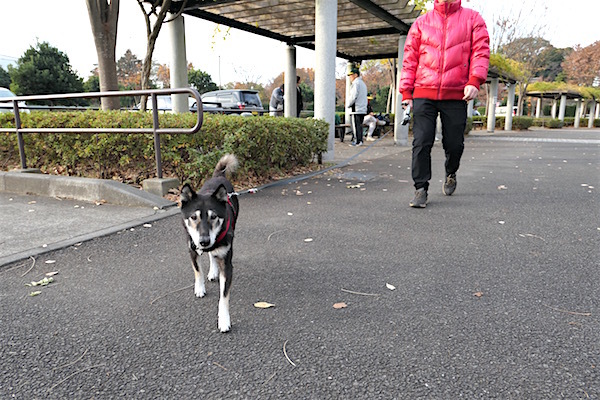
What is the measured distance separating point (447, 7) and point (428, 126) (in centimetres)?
127

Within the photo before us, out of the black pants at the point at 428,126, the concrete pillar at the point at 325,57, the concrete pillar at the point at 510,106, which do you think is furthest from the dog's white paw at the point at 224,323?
the concrete pillar at the point at 510,106

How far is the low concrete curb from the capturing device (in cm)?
479

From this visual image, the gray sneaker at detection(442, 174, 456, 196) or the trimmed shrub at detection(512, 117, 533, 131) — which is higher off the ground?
the trimmed shrub at detection(512, 117, 533, 131)

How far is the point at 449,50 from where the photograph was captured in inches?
174

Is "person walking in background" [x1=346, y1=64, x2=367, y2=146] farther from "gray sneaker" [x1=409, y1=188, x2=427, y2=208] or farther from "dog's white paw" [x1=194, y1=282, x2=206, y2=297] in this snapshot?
"dog's white paw" [x1=194, y1=282, x2=206, y2=297]

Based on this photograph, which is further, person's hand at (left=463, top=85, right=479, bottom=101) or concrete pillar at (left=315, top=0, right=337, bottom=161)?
A: concrete pillar at (left=315, top=0, right=337, bottom=161)

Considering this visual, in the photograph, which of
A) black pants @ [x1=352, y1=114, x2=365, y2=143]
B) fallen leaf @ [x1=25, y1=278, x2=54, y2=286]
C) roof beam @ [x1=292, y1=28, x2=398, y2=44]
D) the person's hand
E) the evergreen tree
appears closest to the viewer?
fallen leaf @ [x1=25, y1=278, x2=54, y2=286]

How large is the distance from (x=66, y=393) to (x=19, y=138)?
5535 millimetres

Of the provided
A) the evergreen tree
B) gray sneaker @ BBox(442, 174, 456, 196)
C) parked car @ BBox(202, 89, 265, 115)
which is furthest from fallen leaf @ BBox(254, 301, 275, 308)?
the evergreen tree

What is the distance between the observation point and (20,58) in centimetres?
2602

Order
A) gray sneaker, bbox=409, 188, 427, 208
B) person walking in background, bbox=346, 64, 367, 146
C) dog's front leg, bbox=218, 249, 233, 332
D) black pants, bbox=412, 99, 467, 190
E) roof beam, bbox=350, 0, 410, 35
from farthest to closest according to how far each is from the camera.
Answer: person walking in background, bbox=346, 64, 367, 146, roof beam, bbox=350, 0, 410, 35, gray sneaker, bbox=409, 188, 427, 208, black pants, bbox=412, 99, 467, 190, dog's front leg, bbox=218, 249, 233, 332

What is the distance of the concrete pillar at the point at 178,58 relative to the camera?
10125 millimetres

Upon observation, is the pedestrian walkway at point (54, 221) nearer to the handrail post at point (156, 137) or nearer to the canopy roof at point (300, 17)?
the handrail post at point (156, 137)

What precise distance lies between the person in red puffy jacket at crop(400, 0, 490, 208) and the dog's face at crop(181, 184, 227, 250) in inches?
122
